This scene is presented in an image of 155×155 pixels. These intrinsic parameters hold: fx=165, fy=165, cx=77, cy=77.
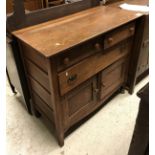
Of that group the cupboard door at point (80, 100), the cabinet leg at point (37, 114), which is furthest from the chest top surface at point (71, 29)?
the cabinet leg at point (37, 114)

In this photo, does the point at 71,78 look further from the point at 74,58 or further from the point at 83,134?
the point at 83,134

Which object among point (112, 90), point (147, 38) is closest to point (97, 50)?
point (112, 90)

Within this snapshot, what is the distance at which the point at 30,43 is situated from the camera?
1.01 metres

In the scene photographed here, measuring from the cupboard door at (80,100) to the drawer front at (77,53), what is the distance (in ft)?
0.77

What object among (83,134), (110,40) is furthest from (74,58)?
(83,134)

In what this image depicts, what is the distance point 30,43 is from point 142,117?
0.76 meters

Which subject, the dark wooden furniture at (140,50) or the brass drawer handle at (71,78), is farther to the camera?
the dark wooden furniture at (140,50)

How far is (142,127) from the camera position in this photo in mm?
604

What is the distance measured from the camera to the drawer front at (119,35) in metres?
1.25

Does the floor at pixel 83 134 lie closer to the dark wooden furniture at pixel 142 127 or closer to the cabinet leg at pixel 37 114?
the cabinet leg at pixel 37 114

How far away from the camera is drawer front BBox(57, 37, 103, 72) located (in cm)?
99

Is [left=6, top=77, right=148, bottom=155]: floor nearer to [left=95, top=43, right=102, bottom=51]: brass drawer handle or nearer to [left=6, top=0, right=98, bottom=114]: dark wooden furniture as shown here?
[left=6, top=0, right=98, bottom=114]: dark wooden furniture

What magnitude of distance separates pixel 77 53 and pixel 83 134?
0.78 meters
